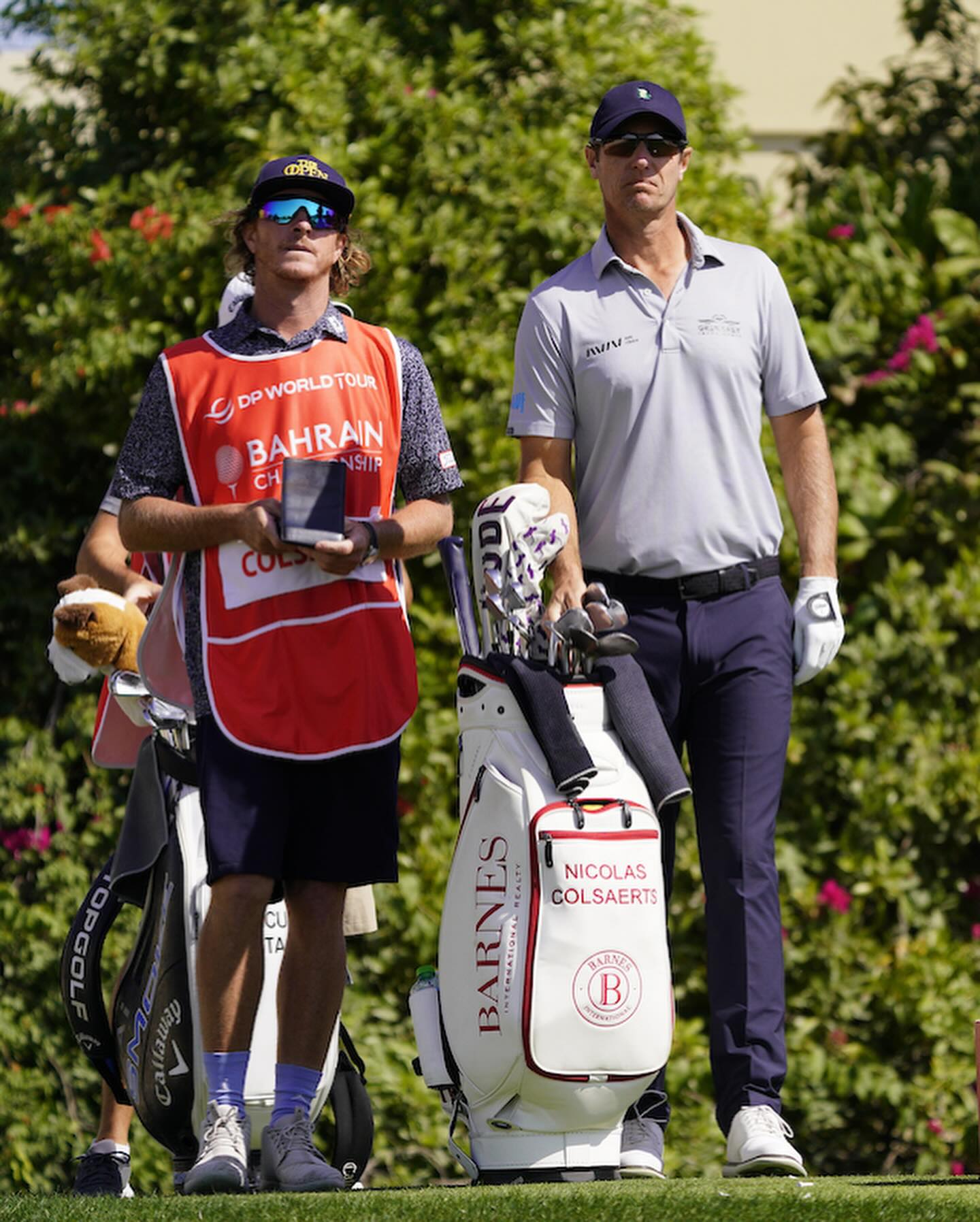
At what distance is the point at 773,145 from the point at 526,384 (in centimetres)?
666

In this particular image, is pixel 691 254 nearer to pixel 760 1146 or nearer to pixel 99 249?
pixel 760 1146

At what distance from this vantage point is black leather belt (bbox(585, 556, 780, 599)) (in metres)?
4.27

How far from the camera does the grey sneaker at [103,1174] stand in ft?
15.1

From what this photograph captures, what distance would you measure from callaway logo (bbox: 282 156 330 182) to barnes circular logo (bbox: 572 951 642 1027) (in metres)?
1.66

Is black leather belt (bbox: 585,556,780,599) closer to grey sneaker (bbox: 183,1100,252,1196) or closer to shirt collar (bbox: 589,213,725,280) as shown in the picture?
shirt collar (bbox: 589,213,725,280)

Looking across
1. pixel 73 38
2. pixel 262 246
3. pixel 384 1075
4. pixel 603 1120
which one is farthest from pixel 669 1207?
pixel 73 38

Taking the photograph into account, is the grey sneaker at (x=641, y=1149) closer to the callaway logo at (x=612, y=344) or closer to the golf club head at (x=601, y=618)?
the golf club head at (x=601, y=618)

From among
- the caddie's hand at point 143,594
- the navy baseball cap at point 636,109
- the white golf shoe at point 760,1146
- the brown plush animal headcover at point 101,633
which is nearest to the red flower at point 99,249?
the caddie's hand at point 143,594

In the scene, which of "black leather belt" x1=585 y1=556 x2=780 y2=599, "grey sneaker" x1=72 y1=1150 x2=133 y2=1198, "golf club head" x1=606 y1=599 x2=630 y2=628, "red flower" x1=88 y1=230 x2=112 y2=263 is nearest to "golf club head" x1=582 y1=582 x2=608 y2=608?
"golf club head" x1=606 y1=599 x2=630 y2=628

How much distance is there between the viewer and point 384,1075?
20.3ft

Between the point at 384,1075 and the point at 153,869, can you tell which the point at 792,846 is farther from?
the point at 153,869

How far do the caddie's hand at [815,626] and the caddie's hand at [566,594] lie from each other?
1.76 ft

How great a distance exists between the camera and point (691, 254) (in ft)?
14.5

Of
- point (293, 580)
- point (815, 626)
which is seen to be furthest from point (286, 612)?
point (815, 626)
